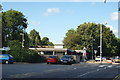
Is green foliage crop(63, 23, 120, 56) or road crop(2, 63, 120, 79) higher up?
green foliage crop(63, 23, 120, 56)

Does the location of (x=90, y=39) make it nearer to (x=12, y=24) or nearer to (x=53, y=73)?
(x=12, y=24)

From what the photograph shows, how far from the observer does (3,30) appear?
258ft

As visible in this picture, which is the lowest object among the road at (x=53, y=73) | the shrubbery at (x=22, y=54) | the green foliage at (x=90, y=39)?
the road at (x=53, y=73)

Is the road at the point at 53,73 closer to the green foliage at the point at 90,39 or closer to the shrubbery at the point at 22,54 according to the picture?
the shrubbery at the point at 22,54

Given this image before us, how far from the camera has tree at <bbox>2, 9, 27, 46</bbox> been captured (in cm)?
8062

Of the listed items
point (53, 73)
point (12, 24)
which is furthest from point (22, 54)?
point (12, 24)

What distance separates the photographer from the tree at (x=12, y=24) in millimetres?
80625

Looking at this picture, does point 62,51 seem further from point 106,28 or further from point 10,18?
point 106,28

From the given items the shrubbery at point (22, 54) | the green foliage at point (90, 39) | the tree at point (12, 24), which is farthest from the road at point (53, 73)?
the green foliage at point (90, 39)

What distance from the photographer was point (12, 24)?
81438 millimetres

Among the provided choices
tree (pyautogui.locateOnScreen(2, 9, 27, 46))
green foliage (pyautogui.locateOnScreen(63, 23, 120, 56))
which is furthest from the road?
green foliage (pyautogui.locateOnScreen(63, 23, 120, 56))

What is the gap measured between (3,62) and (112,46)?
61.6 metres

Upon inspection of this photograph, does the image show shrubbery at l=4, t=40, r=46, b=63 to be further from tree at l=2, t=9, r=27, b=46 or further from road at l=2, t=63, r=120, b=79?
tree at l=2, t=9, r=27, b=46

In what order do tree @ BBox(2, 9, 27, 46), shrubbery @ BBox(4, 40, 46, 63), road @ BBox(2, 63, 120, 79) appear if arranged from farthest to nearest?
tree @ BBox(2, 9, 27, 46) → shrubbery @ BBox(4, 40, 46, 63) → road @ BBox(2, 63, 120, 79)
